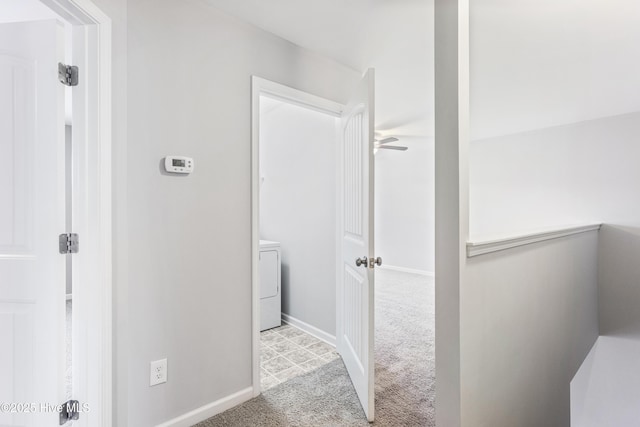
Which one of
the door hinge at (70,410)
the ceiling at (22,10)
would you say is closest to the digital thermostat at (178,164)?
the ceiling at (22,10)

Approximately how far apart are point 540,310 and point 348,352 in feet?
4.13

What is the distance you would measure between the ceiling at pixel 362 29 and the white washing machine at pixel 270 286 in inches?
74.5

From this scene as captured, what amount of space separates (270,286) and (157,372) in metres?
1.55

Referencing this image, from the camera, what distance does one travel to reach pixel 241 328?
188 cm

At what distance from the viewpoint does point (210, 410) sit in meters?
1.73

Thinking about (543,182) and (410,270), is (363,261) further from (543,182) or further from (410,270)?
(410,270)

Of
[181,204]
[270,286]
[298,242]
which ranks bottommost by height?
[270,286]

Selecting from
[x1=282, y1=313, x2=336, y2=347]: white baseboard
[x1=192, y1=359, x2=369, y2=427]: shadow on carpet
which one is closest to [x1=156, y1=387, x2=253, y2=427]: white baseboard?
[x1=192, y1=359, x2=369, y2=427]: shadow on carpet

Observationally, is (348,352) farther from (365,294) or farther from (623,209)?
(623,209)

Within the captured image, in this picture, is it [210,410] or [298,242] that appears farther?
[298,242]

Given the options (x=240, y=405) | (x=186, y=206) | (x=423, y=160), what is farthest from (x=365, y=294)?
(x=423, y=160)

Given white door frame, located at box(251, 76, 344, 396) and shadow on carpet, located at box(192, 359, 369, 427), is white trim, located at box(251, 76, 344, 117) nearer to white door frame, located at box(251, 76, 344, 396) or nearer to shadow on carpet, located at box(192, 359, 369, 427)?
white door frame, located at box(251, 76, 344, 396)

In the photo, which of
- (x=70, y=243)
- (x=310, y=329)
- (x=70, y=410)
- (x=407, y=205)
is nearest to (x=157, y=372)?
(x=70, y=410)

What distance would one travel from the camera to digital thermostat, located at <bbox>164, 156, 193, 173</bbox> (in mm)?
1566
